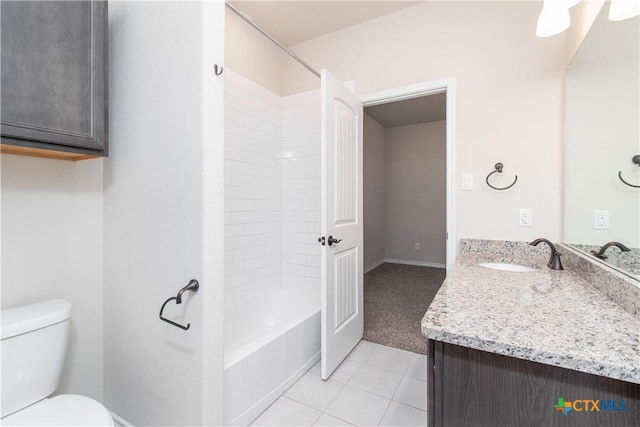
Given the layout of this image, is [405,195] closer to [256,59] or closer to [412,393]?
[256,59]

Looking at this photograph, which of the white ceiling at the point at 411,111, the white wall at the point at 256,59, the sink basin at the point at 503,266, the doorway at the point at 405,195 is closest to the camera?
the sink basin at the point at 503,266

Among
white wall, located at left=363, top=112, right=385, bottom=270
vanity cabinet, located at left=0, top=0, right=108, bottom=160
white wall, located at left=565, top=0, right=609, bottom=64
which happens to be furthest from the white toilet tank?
white wall, located at left=363, top=112, right=385, bottom=270

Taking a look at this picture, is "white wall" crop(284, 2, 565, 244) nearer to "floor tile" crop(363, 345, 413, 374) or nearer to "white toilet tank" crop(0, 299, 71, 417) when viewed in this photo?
"floor tile" crop(363, 345, 413, 374)

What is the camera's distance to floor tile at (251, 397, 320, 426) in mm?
1544

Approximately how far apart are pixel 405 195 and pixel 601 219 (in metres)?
4.20

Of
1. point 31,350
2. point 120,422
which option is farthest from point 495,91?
point 120,422

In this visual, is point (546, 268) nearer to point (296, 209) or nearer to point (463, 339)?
point (463, 339)

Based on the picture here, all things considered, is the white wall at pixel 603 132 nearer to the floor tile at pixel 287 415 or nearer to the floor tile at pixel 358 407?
the floor tile at pixel 358 407

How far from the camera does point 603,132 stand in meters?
1.37

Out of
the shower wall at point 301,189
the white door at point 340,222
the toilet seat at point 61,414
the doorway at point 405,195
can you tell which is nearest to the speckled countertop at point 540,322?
the white door at point 340,222

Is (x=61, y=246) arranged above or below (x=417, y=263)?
above

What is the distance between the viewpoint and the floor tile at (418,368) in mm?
1967

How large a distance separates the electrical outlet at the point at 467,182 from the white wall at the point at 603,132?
0.53 metres

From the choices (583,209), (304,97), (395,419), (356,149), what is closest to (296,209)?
(356,149)
